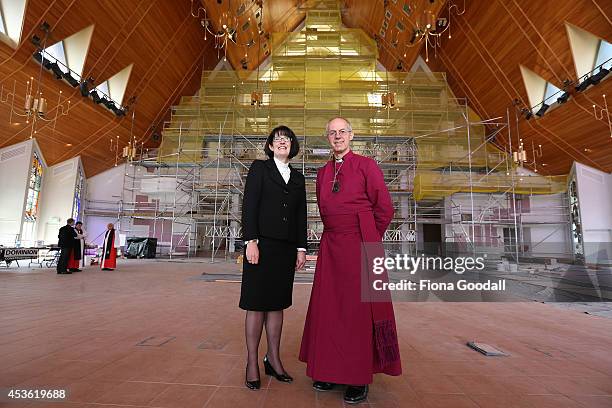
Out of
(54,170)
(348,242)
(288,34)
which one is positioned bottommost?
(348,242)

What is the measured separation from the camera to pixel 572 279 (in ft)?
27.2

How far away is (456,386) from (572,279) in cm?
913

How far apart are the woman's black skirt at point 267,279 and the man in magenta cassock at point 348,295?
18cm

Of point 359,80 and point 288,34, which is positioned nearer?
point 359,80

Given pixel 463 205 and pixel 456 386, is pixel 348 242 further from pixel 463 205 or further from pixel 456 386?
pixel 463 205

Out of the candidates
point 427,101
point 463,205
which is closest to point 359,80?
point 427,101

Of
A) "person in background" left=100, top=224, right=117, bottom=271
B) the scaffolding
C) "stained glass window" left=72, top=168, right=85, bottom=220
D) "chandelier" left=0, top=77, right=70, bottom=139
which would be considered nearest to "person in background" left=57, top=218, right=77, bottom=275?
"person in background" left=100, top=224, right=117, bottom=271

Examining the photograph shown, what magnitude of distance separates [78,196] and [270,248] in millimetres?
17612

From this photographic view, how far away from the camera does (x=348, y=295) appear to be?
62.2 inches

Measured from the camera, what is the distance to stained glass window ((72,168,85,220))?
14.9 m

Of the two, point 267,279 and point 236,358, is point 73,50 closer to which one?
point 236,358

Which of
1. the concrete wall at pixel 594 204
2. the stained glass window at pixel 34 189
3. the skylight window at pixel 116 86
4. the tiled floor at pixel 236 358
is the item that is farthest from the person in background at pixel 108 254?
the concrete wall at pixel 594 204

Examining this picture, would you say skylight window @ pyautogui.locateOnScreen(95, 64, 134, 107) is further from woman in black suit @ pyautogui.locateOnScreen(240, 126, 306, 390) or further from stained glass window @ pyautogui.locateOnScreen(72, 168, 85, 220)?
woman in black suit @ pyautogui.locateOnScreen(240, 126, 306, 390)

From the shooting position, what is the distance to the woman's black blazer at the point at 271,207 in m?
1.65
